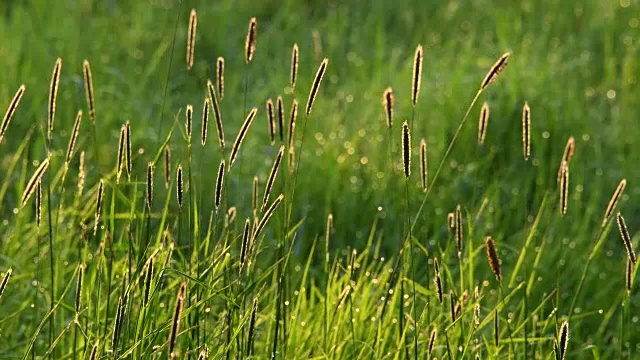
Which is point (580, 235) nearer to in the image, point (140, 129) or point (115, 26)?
point (140, 129)

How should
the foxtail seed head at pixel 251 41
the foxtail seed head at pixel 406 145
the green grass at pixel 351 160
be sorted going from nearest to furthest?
the foxtail seed head at pixel 406 145, the foxtail seed head at pixel 251 41, the green grass at pixel 351 160

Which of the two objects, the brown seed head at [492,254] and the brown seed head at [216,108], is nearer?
the brown seed head at [492,254]

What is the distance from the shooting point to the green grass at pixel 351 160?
263 cm

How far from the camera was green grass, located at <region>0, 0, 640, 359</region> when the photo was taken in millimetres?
2633

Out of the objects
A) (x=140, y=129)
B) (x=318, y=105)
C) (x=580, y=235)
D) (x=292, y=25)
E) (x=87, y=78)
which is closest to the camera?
(x=87, y=78)

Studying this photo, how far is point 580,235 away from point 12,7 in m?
2.95

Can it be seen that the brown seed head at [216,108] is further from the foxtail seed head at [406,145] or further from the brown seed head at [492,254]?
the brown seed head at [492,254]

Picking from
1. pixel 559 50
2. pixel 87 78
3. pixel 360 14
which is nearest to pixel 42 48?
pixel 360 14

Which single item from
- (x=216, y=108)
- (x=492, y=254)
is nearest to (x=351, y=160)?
(x=216, y=108)

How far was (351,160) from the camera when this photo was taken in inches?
155

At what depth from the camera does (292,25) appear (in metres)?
5.55

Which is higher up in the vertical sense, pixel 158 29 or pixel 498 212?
pixel 158 29

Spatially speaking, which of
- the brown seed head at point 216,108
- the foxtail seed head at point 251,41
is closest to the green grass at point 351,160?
the brown seed head at point 216,108

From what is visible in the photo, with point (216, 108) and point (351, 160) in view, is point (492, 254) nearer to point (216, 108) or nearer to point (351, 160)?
point (216, 108)
